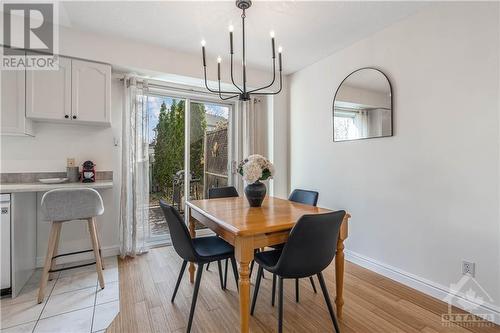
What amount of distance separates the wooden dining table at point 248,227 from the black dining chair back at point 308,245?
14cm

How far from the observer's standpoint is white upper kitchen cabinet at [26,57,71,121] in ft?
7.85

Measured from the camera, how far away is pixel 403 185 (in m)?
2.41

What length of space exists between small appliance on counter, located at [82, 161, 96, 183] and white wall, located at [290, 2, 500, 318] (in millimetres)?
2971

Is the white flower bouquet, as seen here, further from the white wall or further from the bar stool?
the bar stool

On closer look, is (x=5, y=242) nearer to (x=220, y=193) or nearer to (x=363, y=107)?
(x=220, y=193)

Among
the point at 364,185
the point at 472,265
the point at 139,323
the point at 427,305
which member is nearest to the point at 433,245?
the point at 472,265

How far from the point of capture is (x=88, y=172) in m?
2.79

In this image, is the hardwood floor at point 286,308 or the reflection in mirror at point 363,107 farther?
the reflection in mirror at point 363,107

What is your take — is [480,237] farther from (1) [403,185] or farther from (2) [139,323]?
(2) [139,323]

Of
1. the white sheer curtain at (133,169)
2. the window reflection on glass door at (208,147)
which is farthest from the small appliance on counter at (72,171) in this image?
the window reflection on glass door at (208,147)

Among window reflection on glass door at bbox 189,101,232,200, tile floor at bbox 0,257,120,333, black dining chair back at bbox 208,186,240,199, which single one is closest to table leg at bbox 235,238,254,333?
tile floor at bbox 0,257,120,333

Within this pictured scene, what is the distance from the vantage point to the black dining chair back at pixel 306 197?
245 cm

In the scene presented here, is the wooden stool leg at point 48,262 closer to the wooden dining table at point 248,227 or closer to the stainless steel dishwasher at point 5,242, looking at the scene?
the stainless steel dishwasher at point 5,242

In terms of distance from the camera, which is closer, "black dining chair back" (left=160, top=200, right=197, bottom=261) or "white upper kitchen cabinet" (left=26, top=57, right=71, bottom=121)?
"black dining chair back" (left=160, top=200, right=197, bottom=261)
